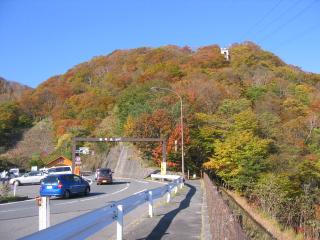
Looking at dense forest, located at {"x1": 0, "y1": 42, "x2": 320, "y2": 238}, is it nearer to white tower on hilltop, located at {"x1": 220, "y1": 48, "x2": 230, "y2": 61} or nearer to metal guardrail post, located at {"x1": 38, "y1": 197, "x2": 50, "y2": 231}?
white tower on hilltop, located at {"x1": 220, "y1": 48, "x2": 230, "y2": 61}

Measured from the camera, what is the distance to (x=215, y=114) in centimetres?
7325

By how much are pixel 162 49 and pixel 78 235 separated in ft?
468

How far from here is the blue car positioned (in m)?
27.7

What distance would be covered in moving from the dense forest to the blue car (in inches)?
433

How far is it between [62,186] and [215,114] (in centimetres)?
4794

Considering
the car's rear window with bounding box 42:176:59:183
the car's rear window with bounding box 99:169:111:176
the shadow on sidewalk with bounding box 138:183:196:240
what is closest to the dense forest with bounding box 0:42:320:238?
the shadow on sidewalk with bounding box 138:183:196:240

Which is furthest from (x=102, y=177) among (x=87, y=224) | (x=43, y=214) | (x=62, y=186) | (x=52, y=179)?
(x=87, y=224)

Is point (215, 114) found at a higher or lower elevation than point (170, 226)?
higher

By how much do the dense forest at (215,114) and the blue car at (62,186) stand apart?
11.0 meters

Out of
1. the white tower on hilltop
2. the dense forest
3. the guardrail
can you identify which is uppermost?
the white tower on hilltop

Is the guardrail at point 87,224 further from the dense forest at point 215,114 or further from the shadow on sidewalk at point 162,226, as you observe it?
the dense forest at point 215,114

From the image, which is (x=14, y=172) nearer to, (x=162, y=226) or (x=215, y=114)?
(x=215, y=114)

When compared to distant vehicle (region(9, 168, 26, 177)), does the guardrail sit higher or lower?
higher

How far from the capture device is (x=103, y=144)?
99.9 m
